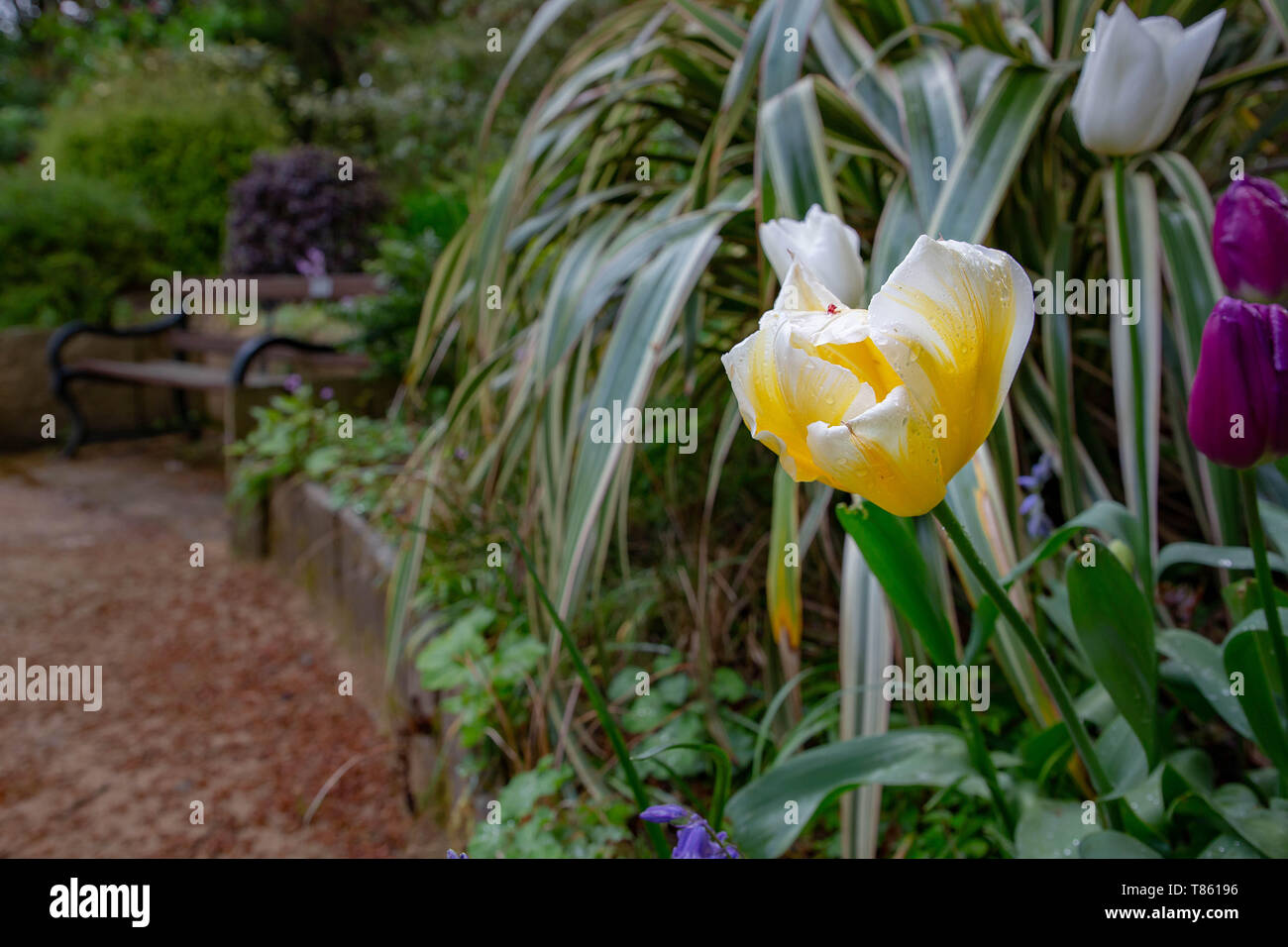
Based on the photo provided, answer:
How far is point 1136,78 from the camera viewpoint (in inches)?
24.6

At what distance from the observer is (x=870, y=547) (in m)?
0.56

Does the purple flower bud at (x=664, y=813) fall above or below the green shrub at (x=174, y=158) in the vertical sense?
below

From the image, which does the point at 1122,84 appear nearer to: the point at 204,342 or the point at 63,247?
the point at 204,342

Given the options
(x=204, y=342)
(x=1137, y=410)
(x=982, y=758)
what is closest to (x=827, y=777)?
(x=982, y=758)

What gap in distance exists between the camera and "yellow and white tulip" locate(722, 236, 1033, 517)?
378 millimetres

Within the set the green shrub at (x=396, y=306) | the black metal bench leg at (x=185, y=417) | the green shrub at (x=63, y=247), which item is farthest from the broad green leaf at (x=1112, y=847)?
the green shrub at (x=63, y=247)

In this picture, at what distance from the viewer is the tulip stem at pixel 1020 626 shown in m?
0.42

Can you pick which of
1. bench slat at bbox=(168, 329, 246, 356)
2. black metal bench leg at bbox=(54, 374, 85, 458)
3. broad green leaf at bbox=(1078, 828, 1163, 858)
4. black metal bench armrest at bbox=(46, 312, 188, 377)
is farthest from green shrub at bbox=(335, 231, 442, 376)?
broad green leaf at bbox=(1078, 828, 1163, 858)

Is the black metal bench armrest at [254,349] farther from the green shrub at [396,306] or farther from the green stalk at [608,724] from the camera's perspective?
the green stalk at [608,724]

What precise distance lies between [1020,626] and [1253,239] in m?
0.32

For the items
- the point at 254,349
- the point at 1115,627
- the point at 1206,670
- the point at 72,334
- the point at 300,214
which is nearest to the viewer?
the point at 1115,627

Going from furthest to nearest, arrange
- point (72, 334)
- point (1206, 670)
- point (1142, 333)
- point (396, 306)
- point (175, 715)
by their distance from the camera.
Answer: point (72, 334), point (396, 306), point (175, 715), point (1142, 333), point (1206, 670)

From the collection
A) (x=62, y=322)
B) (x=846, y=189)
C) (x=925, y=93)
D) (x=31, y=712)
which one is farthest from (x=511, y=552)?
(x=62, y=322)
